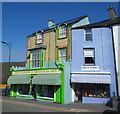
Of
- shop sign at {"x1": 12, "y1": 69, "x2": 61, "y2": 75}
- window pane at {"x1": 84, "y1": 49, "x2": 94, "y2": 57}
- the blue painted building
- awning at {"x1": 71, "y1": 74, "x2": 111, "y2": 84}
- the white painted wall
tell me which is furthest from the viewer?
window pane at {"x1": 84, "y1": 49, "x2": 94, "y2": 57}

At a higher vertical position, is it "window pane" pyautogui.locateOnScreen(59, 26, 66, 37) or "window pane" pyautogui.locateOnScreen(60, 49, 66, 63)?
"window pane" pyautogui.locateOnScreen(59, 26, 66, 37)

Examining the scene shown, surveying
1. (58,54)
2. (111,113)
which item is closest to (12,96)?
(58,54)

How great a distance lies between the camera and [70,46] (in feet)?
52.5

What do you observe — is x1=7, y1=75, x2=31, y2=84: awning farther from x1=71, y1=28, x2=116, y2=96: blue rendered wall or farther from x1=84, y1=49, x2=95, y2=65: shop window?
x1=84, y1=49, x2=95, y2=65: shop window

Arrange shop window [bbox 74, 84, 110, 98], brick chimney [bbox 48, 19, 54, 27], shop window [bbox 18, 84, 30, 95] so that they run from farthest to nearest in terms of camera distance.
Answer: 1. brick chimney [bbox 48, 19, 54, 27]
2. shop window [bbox 18, 84, 30, 95]
3. shop window [bbox 74, 84, 110, 98]

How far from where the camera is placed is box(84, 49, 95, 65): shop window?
15055 mm

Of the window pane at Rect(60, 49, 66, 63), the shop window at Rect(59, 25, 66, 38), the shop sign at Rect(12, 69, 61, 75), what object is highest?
the shop window at Rect(59, 25, 66, 38)

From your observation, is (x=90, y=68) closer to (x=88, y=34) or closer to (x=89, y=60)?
(x=89, y=60)

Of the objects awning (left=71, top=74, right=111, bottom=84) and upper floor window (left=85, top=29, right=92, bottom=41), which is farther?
upper floor window (left=85, top=29, right=92, bottom=41)

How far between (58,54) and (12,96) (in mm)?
8535

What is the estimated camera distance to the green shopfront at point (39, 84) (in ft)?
46.0

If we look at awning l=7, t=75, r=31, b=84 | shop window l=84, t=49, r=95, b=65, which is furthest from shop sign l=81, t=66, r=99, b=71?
awning l=7, t=75, r=31, b=84

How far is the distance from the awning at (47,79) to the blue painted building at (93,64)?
183 cm

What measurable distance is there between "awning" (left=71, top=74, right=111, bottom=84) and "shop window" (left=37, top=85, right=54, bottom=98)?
2978mm
